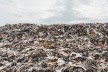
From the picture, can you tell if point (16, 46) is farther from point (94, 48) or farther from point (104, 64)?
point (104, 64)

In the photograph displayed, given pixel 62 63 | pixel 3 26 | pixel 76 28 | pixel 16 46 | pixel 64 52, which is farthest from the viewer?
pixel 3 26

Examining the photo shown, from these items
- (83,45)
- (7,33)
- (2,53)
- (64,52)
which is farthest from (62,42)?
(7,33)

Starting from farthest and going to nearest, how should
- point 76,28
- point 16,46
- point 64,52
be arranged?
point 76,28 → point 16,46 → point 64,52

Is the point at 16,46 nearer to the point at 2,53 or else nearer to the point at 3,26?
the point at 2,53

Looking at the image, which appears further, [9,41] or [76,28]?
[76,28]

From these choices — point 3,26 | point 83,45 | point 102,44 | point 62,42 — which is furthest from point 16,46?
point 3,26

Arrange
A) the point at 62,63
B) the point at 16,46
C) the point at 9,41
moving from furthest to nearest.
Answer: the point at 9,41 → the point at 16,46 → the point at 62,63
